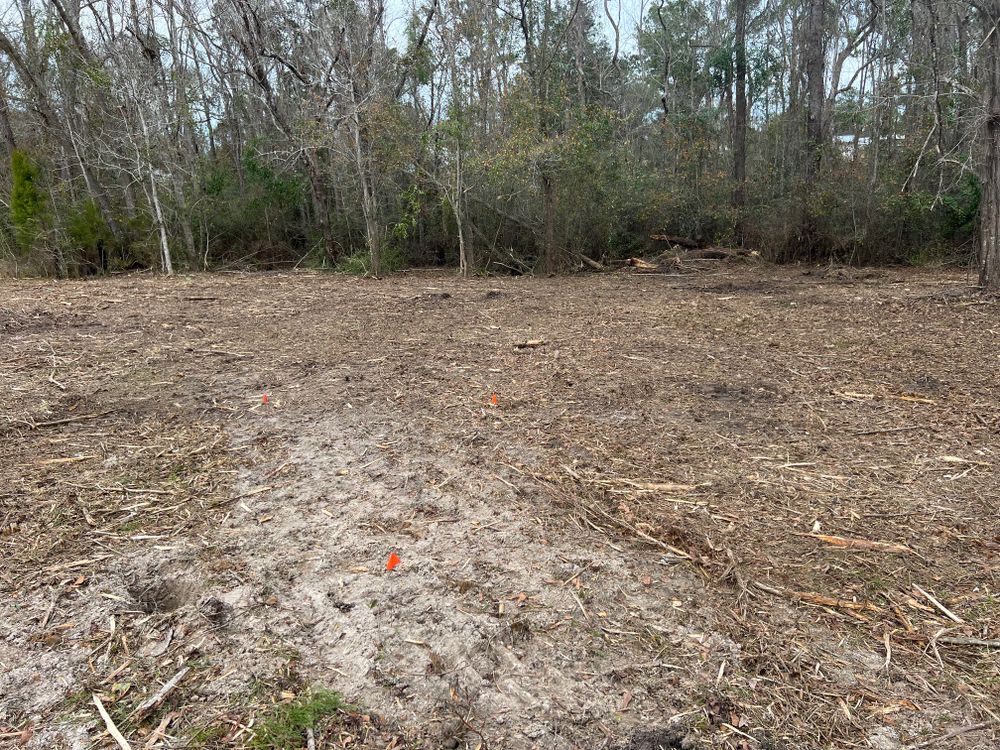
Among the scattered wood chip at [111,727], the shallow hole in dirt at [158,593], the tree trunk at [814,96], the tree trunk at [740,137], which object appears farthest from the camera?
the tree trunk at [740,137]

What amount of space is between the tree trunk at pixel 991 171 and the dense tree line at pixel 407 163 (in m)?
3.41

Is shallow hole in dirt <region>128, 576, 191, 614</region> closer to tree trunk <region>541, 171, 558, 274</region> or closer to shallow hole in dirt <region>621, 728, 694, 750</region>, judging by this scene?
shallow hole in dirt <region>621, 728, 694, 750</region>

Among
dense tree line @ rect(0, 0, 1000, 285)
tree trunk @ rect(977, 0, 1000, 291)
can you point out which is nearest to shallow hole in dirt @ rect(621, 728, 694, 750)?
tree trunk @ rect(977, 0, 1000, 291)

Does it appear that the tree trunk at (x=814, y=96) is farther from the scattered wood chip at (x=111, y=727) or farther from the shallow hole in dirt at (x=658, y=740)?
the scattered wood chip at (x=111, y=727)

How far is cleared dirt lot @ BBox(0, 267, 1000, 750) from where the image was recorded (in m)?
1.77

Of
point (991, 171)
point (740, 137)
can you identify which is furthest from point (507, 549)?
point (740, 137)

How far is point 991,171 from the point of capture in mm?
7348

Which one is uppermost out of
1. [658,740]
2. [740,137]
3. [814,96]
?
[814,96]

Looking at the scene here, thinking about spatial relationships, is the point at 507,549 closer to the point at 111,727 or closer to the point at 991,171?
the point at 111,727

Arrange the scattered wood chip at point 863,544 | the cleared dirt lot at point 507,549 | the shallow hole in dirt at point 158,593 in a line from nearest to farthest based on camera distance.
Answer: the cleared dirt lot at point 507,549 → the shallow hole in dirt at point 158,593 → the scattered wood chip at point 863,544

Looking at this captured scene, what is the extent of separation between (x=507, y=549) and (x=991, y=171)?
794 cm

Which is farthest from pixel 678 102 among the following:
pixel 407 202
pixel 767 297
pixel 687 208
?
pixel 767 297

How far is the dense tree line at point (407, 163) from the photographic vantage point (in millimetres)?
11797

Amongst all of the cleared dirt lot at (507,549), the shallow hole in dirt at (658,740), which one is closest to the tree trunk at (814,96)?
the cleared dirt lot at (507,549)
